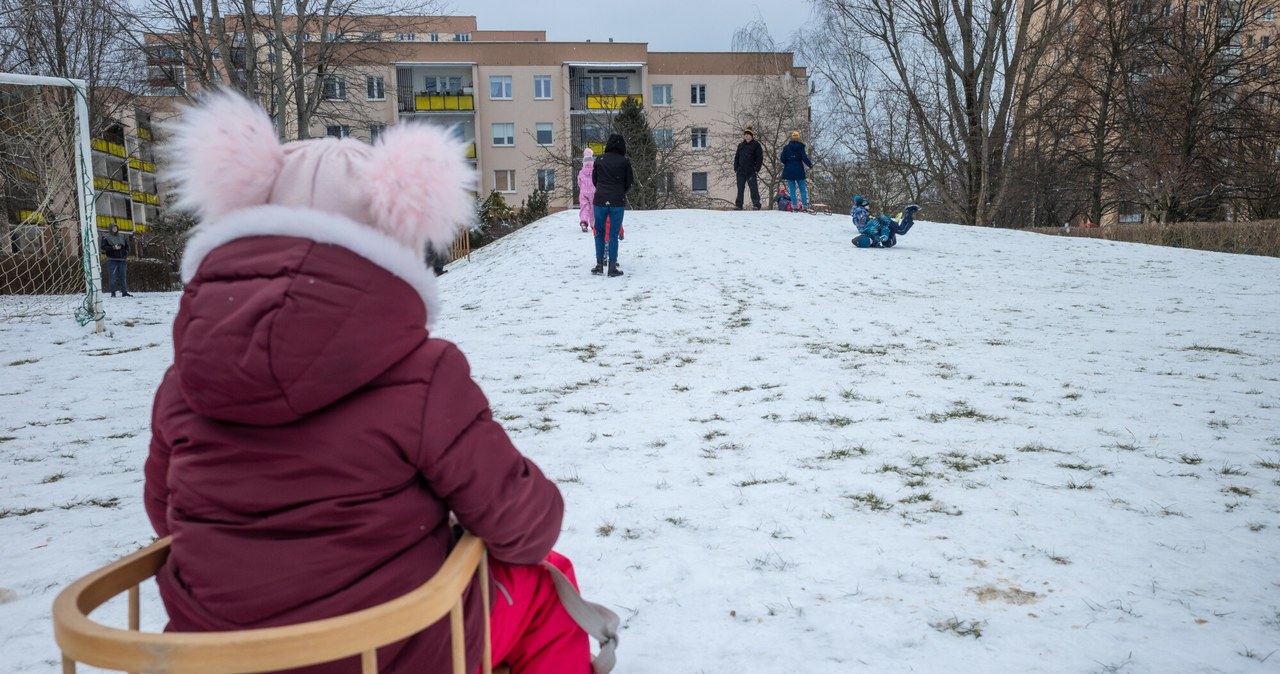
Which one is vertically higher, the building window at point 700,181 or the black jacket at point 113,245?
the building window at point 700,181

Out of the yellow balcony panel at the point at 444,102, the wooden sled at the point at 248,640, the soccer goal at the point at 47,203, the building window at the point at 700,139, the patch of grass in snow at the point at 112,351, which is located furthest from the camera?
the building window at the point at 700,139

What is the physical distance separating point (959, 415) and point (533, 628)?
434 cm

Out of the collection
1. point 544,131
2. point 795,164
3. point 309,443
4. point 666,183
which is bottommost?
point 309,443

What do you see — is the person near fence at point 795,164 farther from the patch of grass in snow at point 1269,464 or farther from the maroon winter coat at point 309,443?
the maroon winter coat at point 309,443

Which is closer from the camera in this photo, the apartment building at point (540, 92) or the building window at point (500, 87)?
the apartment building at point (540, 92)

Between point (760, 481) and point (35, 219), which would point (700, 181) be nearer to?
point (35, 219)

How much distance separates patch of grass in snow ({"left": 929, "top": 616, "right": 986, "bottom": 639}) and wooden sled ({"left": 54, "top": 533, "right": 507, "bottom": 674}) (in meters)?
2.04

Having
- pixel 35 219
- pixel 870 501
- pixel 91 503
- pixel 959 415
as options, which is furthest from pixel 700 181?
pixel 91 503

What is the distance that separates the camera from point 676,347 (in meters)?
7.97

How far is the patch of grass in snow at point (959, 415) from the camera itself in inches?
207

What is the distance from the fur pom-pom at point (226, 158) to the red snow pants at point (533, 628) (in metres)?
0.89

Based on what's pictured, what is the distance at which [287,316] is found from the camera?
116cm

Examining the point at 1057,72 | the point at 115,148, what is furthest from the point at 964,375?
the point at 115,148

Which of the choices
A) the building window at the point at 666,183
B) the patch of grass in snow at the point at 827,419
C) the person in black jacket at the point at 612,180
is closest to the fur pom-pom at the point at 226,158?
the patch of grass in snow at the point at 827,419
